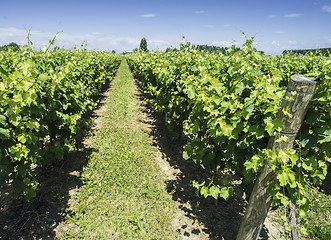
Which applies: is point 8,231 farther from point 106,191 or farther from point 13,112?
point 13,112

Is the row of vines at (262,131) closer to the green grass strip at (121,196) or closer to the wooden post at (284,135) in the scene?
the wooden post at (284,135)

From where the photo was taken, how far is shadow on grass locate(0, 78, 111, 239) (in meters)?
3.21

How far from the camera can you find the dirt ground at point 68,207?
333cm

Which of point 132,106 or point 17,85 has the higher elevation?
point 17,85

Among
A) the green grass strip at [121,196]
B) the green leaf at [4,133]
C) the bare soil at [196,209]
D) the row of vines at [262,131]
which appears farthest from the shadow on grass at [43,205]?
the row of vines at [262,131]

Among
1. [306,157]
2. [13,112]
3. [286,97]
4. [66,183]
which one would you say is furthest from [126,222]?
[286,97]

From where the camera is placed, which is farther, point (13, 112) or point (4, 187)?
point (4, 187)

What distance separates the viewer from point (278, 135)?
215cm

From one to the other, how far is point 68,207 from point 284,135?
3809 mm

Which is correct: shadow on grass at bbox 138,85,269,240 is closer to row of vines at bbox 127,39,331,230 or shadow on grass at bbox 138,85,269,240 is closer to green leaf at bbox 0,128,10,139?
row of vines at bbox 127,39,331,230

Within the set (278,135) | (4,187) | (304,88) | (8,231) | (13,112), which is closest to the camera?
(304,88)

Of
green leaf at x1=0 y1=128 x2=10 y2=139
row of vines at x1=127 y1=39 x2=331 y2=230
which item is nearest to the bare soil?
row of vines at x1=127 y1=39 x2=331 y2=230

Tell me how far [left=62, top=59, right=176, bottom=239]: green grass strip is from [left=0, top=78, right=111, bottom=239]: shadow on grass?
227mm

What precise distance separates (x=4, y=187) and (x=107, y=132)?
11.0ft
